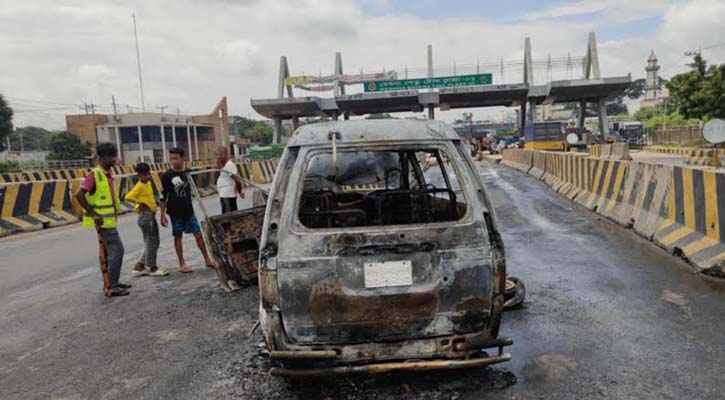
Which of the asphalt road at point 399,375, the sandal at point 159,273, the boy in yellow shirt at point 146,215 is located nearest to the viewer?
the asphalt road at point 399,375

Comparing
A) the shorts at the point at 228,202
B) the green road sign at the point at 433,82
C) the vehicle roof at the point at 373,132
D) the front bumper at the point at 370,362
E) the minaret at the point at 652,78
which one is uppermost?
the minaret at the point at 652,78

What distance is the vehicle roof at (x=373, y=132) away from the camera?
3292mm

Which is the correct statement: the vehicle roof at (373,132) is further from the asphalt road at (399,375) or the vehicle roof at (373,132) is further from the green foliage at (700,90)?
the green foliage at (700,90)

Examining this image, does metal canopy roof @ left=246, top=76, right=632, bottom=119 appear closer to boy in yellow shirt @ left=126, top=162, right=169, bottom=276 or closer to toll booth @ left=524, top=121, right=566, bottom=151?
toll booth @ left=524, top=121, right=566, bottom=151

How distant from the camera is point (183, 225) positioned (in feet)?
21.9

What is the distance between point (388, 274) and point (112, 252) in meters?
4.13

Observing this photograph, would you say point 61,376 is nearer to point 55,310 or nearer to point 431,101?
point 55,310

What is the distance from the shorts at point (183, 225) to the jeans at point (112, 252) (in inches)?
31.5

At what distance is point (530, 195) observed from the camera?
44.9 feet

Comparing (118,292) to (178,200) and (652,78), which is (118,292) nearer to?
(178,200)

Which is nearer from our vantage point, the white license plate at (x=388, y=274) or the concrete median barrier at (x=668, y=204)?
the white license plate at (x=388, y=274)

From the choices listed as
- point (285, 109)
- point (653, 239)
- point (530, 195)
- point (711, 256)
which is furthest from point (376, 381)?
point (285, 109)

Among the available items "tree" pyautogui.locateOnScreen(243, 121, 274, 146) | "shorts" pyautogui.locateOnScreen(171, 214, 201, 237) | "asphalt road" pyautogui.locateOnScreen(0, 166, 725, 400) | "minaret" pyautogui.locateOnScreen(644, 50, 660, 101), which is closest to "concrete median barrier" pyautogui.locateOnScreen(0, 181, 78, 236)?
"asphalt road" pyautogui.locateOnScreen(0, 166, 725, 400)

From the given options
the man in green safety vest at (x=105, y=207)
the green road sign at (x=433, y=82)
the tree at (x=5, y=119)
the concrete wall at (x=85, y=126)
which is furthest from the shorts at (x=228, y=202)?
the concrete wall at (x=85, y=126)
